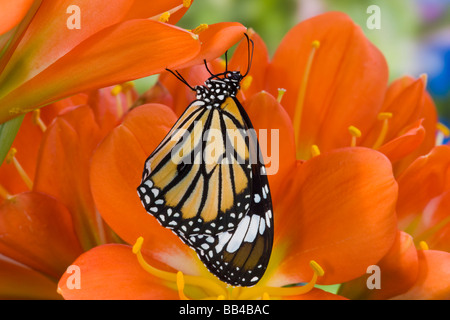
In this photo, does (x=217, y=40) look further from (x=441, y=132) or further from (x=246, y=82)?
(x=441, y=132)

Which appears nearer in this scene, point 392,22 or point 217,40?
point 217,40

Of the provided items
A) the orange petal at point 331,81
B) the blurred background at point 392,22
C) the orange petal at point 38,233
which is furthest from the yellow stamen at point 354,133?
the blurred background at point 392,22

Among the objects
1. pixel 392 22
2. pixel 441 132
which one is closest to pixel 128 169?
pixel 441 132

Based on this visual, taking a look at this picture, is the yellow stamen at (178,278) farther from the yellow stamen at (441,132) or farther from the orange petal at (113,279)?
the yellow stamen at (441,132)

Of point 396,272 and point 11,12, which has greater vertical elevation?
point 11,12
